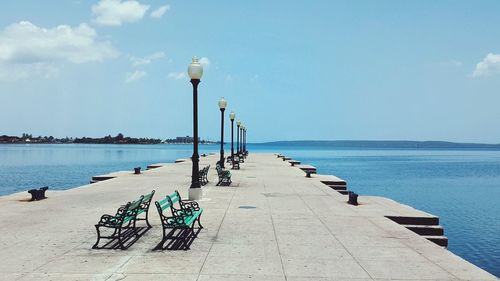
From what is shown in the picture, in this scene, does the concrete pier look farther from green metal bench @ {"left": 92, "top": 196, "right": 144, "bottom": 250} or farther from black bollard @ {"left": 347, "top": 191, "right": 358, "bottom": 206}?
black bollard @ {"left": 347, "top": 191, "right": 358, "bottom": 206}

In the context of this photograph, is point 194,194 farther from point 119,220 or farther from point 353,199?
point 119,220

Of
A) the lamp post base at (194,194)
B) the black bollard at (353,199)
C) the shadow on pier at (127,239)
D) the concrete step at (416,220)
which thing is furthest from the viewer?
the lamp post base at (194,194)

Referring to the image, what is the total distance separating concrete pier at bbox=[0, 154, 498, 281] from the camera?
26.4 ft

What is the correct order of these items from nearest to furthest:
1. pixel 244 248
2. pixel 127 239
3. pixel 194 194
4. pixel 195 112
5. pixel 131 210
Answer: pixel 244 248
pixel 131 210
pixel 127 239
pixel 194 194
pixel 195 112

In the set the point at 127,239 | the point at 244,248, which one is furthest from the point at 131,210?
the point at 244,248

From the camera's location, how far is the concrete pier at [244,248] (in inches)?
317

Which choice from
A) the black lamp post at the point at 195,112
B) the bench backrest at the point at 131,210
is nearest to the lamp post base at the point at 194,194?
the black lamp post at the point at 195,112

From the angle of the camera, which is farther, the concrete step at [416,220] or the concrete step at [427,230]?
the concrete step at [416,220]

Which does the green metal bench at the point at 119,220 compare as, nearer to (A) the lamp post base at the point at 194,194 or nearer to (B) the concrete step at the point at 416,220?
(A) the lamp post base at the point at 194,194

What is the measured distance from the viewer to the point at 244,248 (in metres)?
9.83

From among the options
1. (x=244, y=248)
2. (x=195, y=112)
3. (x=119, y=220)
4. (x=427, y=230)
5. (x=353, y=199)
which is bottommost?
(x=427, y=230)

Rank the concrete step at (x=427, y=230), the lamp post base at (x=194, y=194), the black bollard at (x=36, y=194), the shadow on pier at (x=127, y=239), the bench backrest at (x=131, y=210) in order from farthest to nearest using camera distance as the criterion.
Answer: the lamp post base at (x=194, y=194) → the black bollard at (x=36, y=194) → the concrete step at (x=427, y=230) → the bench backrest at (x=131, y=210) → the shadow on pier at (x=127, y=239)

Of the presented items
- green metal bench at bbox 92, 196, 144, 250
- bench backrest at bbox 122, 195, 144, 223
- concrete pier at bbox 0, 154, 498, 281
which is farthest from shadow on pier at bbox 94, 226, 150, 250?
bench backrest at bbox 122, 195, 144, 223

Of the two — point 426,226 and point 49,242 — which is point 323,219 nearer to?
point 426,226
